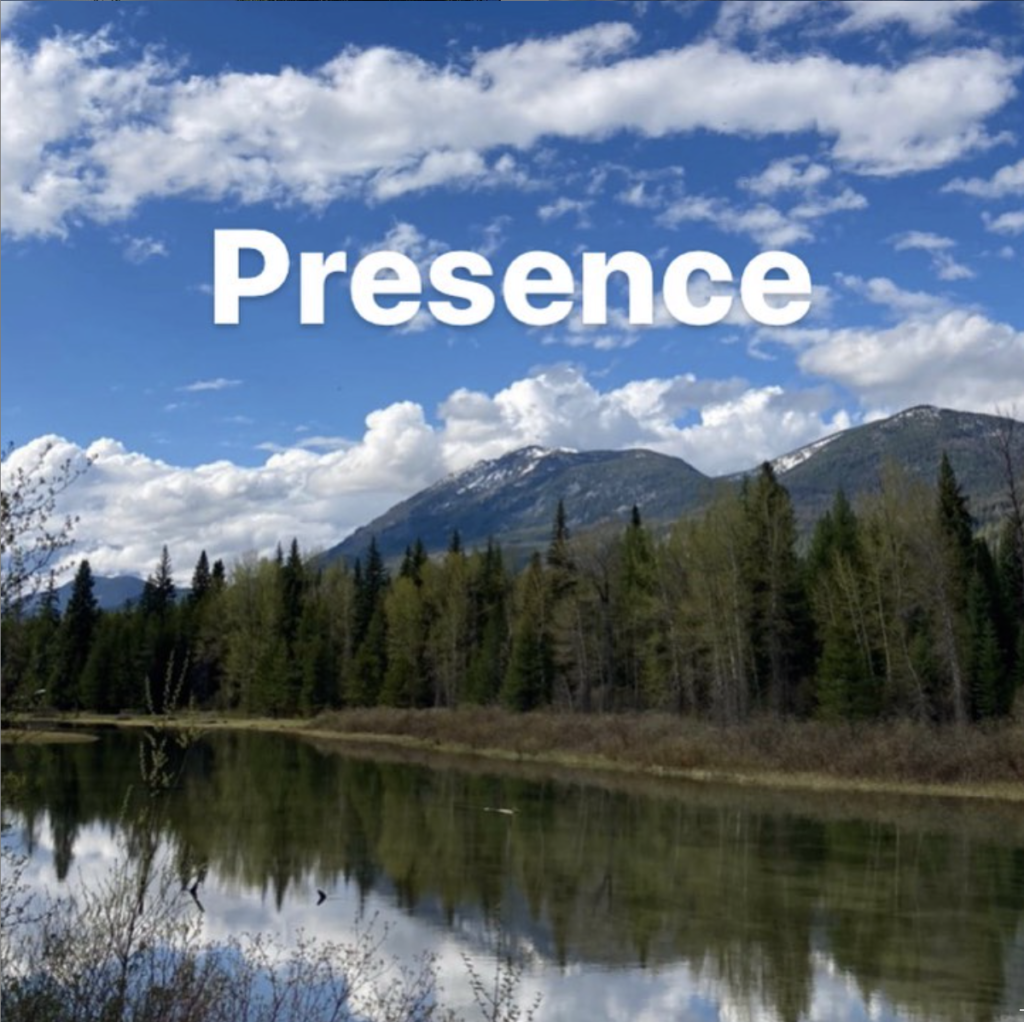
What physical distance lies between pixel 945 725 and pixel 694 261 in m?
35.7

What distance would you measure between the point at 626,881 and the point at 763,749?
20516mm

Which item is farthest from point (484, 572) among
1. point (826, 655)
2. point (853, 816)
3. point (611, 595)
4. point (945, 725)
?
point (853, 816)

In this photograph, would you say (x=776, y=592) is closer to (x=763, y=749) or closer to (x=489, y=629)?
(x=763, y=749)

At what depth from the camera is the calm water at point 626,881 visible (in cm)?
1567

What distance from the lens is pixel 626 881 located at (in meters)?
23.1

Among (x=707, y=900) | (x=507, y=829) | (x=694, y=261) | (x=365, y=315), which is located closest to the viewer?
(x=365, y=315)

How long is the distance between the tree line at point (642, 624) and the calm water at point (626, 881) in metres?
14.6

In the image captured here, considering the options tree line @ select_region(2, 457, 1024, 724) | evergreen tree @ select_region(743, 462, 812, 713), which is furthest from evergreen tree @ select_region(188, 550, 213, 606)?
evergreen tree @ select_region(743, 462, 812, 713)

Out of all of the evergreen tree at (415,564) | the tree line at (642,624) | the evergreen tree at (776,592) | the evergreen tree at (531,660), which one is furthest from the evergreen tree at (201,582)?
the evergreen tree at (776,592)

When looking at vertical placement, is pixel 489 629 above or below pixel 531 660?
above

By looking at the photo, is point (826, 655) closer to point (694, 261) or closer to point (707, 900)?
point (707, 900)

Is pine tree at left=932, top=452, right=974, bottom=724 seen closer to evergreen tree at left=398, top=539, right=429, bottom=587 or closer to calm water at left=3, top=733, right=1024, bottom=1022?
calm water at left=3, top=733, right=1024, bottom=1022


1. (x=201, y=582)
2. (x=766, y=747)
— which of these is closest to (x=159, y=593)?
(x=201, y=582)

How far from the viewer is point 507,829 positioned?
1141 inches
